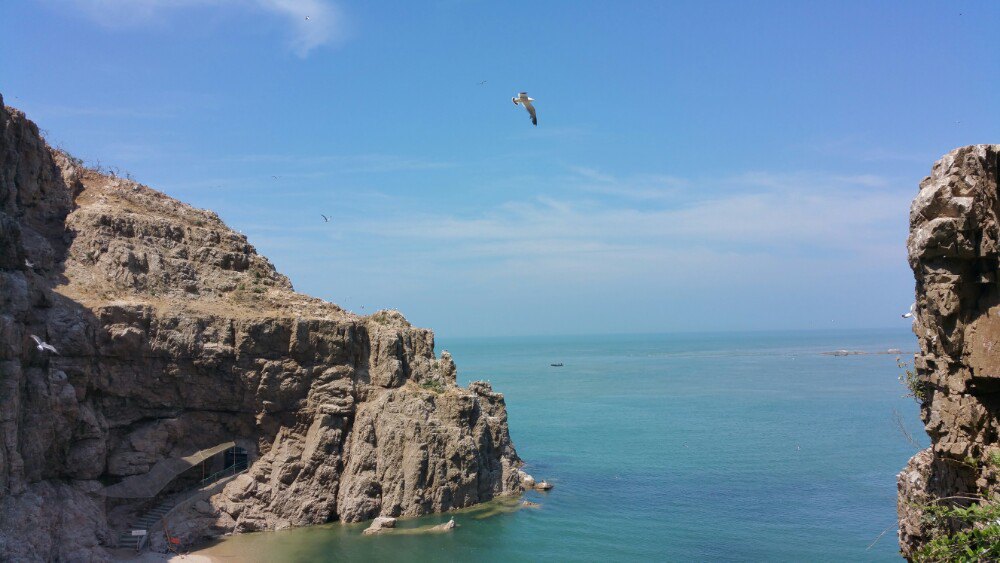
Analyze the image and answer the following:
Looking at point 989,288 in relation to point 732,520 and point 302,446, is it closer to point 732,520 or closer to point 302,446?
point 732,520

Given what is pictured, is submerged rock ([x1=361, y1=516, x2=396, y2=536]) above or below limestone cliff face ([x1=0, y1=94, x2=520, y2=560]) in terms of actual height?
below

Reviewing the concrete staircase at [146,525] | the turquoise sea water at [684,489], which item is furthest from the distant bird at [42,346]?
the turquoise sea water at [684,489]

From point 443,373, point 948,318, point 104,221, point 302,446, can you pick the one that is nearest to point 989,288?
point 948,318

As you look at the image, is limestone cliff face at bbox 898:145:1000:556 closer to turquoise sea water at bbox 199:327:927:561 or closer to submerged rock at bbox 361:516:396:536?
turquoise sea water at bbox 199:327:927:561

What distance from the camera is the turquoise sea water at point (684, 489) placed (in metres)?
42.7

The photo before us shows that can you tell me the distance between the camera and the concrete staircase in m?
41.2

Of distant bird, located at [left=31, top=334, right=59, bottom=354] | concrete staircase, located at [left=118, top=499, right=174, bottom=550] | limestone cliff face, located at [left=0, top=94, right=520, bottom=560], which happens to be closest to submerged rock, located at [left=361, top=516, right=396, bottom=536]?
limestone cliff face, located at [left=0, top=94, right=520, bottom=560]

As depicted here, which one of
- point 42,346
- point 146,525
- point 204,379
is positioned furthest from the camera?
point 204,379

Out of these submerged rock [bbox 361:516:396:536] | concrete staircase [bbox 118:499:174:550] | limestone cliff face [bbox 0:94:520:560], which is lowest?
submerged rock [bbox 361:516:396:536]

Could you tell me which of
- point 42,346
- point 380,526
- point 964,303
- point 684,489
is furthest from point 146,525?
point 964,303

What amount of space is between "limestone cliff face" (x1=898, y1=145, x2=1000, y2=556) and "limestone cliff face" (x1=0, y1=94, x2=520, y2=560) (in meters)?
37.2

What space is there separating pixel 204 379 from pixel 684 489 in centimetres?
3417

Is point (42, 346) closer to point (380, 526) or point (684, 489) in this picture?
point (380, 526)

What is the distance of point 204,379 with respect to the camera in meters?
47.3
